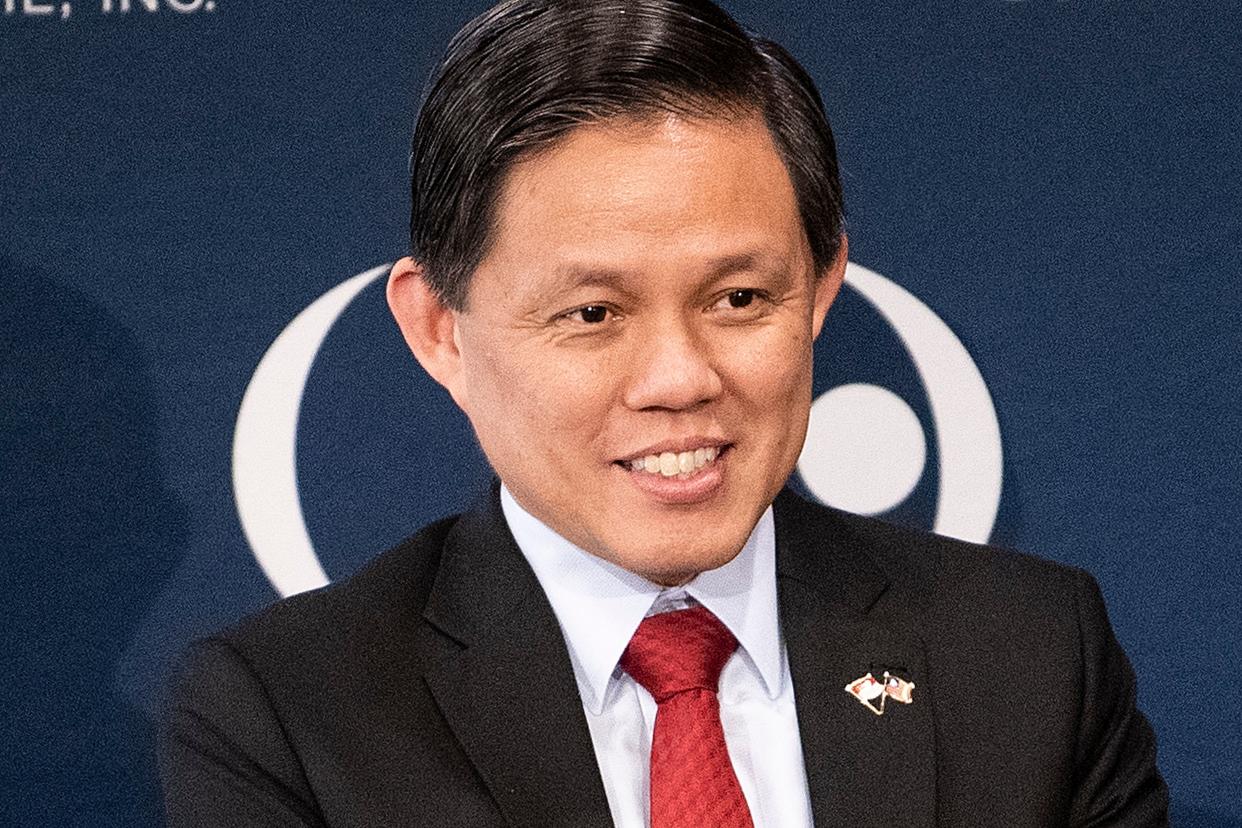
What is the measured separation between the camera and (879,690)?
1791 mm

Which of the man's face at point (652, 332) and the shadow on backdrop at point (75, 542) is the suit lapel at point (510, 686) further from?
the shadow on backdrop at point (75, 542)

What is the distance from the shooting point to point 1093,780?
6.07 ft

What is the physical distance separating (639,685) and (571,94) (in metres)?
0.55

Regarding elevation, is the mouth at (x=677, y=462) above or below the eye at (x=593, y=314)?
below

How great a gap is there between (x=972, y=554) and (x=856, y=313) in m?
0.47

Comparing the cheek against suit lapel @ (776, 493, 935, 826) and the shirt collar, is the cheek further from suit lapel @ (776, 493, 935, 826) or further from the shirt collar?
suit lapel @ (776, 493, 935, 826)

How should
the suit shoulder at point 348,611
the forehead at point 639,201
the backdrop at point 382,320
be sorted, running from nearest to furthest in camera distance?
the forehead at point 639,201
the suit shoulder at point 348,611
the backdrop at point 382,320

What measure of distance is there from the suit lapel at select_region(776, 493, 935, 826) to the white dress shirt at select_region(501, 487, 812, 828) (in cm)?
3

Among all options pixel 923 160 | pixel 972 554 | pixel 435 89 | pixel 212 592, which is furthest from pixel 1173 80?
pixel 212 592

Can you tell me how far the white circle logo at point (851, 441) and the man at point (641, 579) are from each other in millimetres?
372

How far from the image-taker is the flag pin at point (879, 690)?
1775 mm

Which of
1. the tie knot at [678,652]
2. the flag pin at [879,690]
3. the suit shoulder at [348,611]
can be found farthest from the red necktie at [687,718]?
the suit shoulder at [348,611]

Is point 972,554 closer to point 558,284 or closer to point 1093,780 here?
point 1093,780

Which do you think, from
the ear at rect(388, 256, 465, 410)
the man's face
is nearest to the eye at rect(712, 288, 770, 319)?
the man's face
